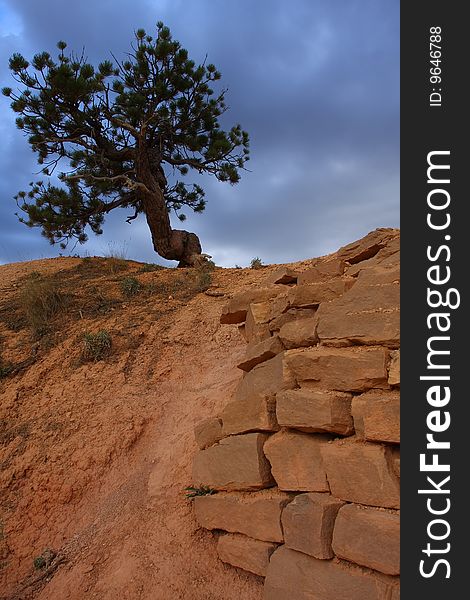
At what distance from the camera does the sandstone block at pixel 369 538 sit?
3.52 meters

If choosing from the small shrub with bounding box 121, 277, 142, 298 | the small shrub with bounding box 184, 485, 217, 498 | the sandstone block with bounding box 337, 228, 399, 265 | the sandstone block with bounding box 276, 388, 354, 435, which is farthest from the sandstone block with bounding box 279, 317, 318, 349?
the small shrub with bounding box 121, 277, 142, 298

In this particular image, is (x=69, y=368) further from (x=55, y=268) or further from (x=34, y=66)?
(x=34, y=66)

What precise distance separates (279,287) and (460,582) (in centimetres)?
371

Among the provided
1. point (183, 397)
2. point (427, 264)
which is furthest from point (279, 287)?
point (427, 264)

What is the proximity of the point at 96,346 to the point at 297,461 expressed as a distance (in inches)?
187

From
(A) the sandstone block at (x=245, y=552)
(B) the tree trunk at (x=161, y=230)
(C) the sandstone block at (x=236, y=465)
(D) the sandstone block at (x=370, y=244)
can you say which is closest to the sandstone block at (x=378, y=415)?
(C) the sandstone block at (x=236, y=465)

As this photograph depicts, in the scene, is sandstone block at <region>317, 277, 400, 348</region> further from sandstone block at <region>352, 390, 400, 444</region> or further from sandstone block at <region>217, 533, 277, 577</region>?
sandstone block at <region>217, 533, 277, 577</region>

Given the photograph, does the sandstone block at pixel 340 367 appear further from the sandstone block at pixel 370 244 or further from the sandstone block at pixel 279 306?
the sandstone block at pixel 370 244

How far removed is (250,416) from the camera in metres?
4.82

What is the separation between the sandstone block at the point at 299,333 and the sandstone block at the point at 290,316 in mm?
108

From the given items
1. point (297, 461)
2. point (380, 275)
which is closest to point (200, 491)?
point (297, 461)

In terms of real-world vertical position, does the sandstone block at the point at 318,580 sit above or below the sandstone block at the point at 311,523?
below

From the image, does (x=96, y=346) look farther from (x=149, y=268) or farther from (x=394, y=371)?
(x=394, y=371)

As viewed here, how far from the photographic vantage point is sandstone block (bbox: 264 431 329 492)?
419cm
